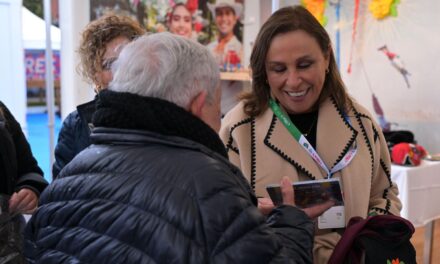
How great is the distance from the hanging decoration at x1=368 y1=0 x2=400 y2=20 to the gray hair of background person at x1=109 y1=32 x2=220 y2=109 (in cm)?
429

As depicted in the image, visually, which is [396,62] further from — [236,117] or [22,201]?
[22,201]

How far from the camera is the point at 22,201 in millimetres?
1811

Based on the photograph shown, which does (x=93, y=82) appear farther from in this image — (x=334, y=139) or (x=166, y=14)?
(x=166, y=14)

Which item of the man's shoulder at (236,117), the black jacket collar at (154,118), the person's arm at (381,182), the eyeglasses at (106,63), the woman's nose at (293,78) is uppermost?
the eyeglasses at (106,63)

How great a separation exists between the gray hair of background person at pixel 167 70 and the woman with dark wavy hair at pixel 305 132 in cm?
63

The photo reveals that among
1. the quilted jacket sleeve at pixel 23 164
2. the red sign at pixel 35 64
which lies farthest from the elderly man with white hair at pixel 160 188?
the red sign at pixel 35 64

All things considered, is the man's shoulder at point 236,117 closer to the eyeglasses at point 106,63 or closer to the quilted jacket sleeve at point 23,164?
the eyeglasses at point 106,63

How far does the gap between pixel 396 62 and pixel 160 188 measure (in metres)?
4.48

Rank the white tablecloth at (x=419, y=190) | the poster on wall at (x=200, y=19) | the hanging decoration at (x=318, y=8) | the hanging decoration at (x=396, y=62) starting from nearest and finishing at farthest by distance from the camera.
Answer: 1. the white tablecloth at (x=419, y=190)
2. the hanging decoration at (x=396, y=62)
3. the poster on wall at (x=200, y=19)
4. the hanging decoration at (x=318, y=8)

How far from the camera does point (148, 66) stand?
1.00 metres

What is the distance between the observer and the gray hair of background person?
0.99 metres

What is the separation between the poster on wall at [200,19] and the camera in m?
4.94

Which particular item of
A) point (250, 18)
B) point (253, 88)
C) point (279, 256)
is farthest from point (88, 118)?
point (250, 18)

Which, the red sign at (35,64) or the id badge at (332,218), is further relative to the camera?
the red sign at (35,64)
